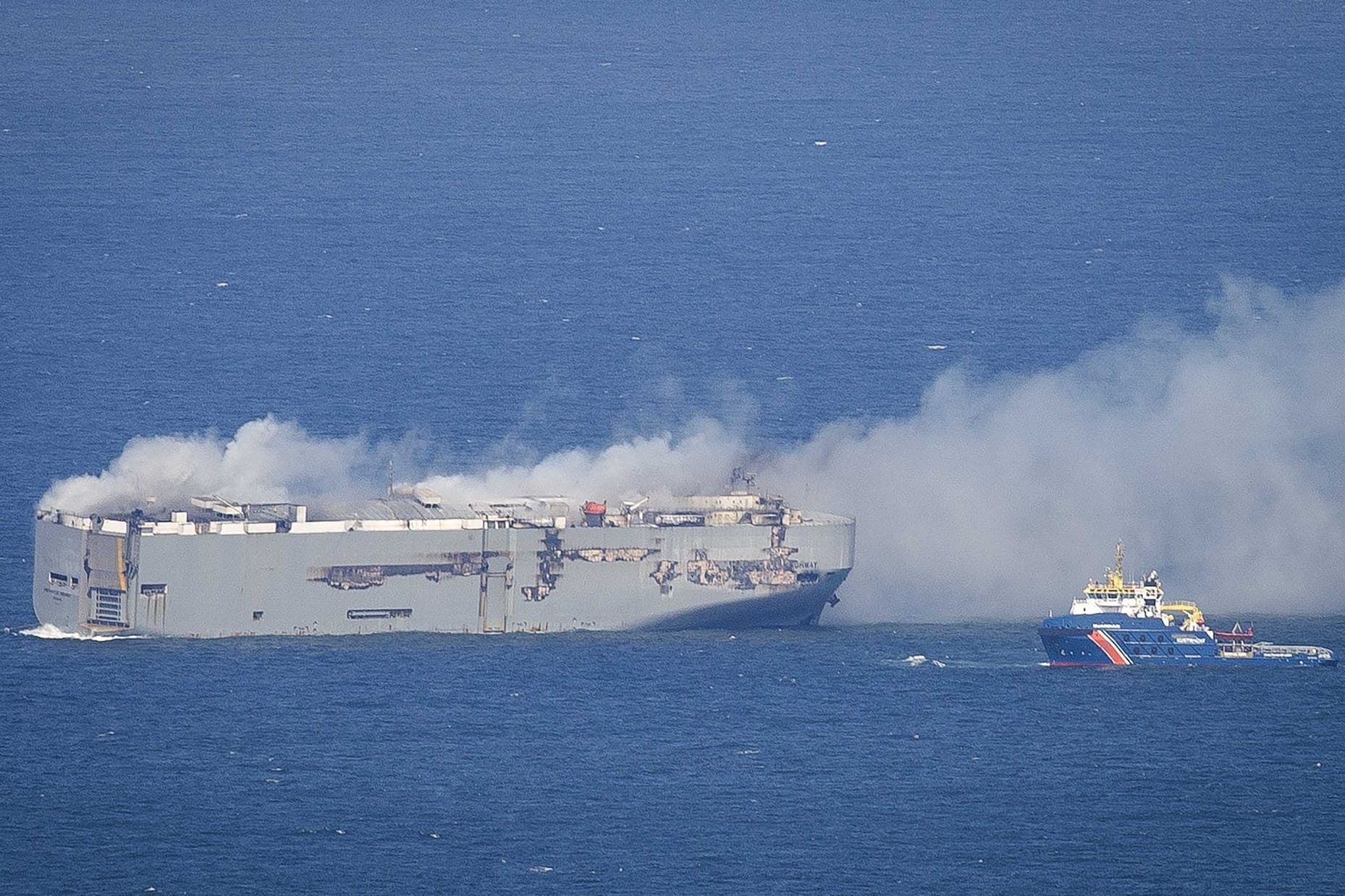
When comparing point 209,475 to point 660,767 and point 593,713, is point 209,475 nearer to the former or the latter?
point 593,713

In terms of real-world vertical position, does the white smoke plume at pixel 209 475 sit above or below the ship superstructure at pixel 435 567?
above

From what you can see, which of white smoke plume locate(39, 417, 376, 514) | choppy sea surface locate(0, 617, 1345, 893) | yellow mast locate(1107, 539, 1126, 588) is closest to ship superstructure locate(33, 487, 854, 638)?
choppy sea surface locate(0, 617, 1345, 893)

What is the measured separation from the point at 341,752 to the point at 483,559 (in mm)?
14498

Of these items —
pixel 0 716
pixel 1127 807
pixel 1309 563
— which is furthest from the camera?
pixel 1309 563

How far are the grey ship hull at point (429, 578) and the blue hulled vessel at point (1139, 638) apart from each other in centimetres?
889

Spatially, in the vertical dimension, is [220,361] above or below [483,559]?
above

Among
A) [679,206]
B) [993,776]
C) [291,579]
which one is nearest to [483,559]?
[291,579]

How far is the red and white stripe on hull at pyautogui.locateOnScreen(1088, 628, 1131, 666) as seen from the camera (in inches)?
4072

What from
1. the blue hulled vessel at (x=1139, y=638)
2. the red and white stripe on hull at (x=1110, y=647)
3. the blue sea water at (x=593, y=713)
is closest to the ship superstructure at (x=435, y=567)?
the blue sea water at (x=593, y=713)

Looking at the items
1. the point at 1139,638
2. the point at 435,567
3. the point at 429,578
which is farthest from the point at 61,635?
the point at 1139,638

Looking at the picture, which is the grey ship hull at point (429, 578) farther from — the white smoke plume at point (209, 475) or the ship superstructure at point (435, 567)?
the white smoke plume at point (209, 475)

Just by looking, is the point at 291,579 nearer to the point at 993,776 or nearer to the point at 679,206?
the point at 993,776

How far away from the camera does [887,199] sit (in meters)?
199

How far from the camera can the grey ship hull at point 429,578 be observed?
104 m
